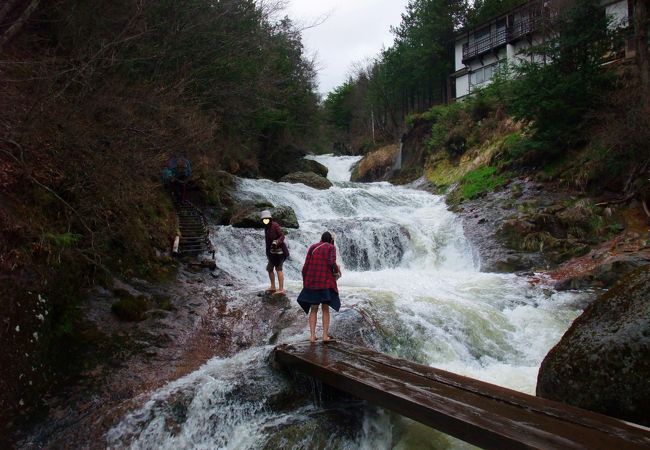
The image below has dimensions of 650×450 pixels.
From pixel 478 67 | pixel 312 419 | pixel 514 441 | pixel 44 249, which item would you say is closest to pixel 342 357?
pixel 312 419

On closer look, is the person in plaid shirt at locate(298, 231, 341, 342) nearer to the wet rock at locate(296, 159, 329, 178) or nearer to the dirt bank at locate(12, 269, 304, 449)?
the dirt bank at locate(12, 269, 304, 449)

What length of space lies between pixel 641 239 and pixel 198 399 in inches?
475

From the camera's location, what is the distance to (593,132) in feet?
49.4

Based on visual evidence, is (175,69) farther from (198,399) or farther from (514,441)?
(514,441)

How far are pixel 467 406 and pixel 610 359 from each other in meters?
1.70

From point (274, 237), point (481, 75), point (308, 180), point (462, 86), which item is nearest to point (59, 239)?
point (274, 237)

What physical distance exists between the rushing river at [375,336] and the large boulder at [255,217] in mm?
556

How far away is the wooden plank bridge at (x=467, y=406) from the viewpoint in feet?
11.7

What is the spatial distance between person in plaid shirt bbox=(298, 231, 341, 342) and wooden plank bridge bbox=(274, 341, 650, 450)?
0.67 metres

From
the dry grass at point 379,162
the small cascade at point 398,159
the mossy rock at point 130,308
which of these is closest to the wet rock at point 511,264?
the mossy rock at point 130,308

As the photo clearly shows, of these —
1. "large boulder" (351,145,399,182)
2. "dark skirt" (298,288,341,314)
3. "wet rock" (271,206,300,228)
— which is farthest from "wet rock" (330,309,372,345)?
"large boulder" (351,145,399,182)

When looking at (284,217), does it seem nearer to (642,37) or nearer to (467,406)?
(467,406)

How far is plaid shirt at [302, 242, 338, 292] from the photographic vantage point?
20.7 ft

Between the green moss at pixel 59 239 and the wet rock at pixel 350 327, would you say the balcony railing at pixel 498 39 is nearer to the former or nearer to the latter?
the wet rock at pixel 350 327
